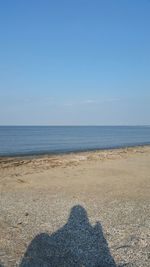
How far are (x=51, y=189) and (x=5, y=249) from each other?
8258 mm

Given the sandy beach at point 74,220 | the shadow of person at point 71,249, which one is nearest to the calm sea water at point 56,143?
the sandy beach at point 74,220

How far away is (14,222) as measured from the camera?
10.5m

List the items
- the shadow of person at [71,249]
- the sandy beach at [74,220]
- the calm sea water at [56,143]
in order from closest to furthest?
A: 1. the shadow of person at [71,249]
2. the sandy beach at [74,220]
3. the calm sea water at [56,143]

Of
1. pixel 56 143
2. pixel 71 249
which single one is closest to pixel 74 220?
pixel 71 249

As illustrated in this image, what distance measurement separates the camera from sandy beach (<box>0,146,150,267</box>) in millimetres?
7988

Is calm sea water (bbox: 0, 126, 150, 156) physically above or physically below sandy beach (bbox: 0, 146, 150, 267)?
above

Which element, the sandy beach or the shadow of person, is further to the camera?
the sandy beach

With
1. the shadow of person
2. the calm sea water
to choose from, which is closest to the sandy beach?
the shadow of person

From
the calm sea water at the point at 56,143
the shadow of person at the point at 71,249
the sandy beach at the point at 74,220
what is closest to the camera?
the shadow of person at the point at 71,249

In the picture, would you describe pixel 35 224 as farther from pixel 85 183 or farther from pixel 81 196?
pixel 85 183

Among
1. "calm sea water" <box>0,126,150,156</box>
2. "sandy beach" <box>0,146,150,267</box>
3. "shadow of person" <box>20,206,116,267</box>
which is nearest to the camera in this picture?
"shadow of person" <box>20,206,116,267</box>

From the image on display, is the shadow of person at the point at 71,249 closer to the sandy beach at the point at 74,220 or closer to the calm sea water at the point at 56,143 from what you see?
the sandy beach at the point at 74,220

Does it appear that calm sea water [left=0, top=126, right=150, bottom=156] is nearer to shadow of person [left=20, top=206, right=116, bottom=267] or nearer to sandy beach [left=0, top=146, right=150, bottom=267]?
sandy beach [left=0, top=146, right=150, bottom=267]

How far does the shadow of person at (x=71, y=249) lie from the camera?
767cm
